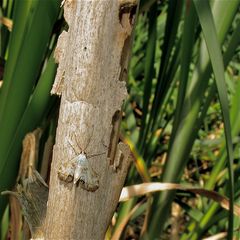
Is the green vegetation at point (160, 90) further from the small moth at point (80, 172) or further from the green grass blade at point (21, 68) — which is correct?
the small moth at point (80, 172)

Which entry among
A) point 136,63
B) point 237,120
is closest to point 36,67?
point 237,120

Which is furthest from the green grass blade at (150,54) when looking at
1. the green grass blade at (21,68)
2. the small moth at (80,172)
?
the small moth at (80,172)

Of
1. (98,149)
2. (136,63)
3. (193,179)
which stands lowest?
(193,179)

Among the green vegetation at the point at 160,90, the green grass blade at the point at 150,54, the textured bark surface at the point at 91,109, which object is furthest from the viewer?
the green grass blade at the point at 150,54

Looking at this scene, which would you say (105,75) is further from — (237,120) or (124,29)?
(237,120)

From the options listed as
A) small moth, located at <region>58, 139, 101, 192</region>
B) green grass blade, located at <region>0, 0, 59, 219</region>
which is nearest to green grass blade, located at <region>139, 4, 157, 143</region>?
green grass blade, located at <region>0, 0, 59, 219</region>

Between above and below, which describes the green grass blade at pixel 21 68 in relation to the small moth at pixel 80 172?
above

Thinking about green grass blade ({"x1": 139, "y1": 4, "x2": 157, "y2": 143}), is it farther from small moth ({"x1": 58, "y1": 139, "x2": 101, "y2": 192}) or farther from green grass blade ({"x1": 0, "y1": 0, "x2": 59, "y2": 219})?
small moth ({"x1": 58, "y1": 139, "x2": 101, "y2": 192})
